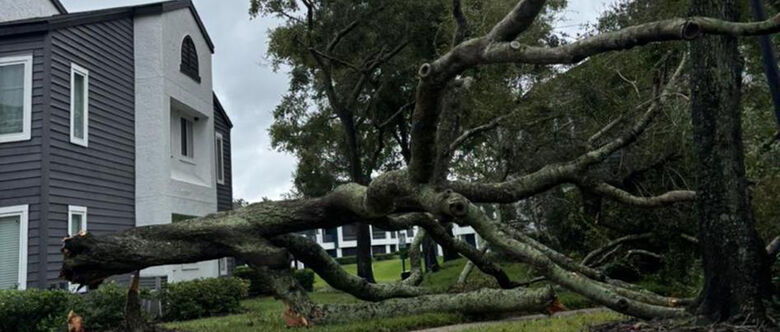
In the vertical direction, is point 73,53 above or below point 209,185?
above

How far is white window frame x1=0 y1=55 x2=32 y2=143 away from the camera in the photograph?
460 inches

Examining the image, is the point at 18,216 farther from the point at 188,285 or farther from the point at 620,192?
the point at 620,192

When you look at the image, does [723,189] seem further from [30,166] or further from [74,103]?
[74,103]

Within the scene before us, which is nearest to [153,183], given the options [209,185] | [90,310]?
[209,185]

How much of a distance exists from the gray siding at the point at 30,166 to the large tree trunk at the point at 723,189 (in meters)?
10.7

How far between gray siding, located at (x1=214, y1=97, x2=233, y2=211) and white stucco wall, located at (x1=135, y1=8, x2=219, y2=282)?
243 centimetres

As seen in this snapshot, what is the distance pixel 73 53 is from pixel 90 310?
17.9 feet

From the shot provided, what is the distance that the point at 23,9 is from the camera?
608 inches

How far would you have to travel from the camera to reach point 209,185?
1855 centimetres

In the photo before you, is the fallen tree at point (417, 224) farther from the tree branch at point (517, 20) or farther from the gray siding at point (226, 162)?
→ the gray siding at point (226, 162)

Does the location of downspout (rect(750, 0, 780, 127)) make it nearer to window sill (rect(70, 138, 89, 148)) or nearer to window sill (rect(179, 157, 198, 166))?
window sill (rect(70, 138, 89, 148))

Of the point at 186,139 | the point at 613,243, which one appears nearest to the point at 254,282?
the point at 186,139

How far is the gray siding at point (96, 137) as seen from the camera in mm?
11930

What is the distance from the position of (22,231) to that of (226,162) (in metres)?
9.91
